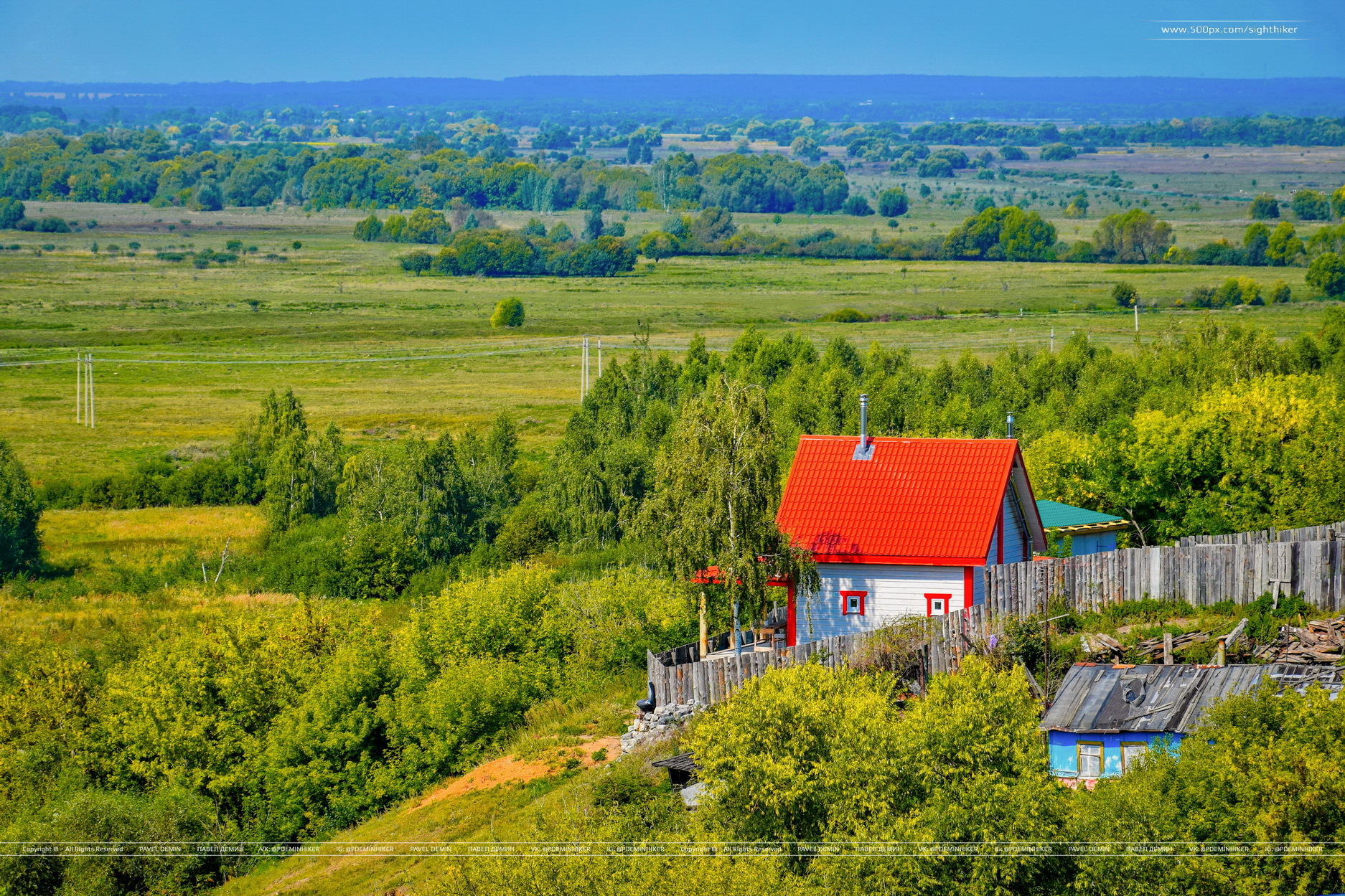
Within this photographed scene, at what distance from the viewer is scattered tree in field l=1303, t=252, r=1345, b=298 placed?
127312 millimetres

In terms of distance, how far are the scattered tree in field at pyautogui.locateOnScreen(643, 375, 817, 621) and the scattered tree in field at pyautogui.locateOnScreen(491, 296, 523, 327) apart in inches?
4086

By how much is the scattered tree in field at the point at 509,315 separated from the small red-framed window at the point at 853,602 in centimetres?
10358

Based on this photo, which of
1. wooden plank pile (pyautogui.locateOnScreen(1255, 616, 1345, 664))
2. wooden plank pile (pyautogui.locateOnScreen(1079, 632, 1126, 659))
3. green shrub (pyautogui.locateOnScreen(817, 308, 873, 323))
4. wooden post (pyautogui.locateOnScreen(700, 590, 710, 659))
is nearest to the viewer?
wooden plank pile (pyautogui.locateOnScreen(1255, 616, 1345, 664))

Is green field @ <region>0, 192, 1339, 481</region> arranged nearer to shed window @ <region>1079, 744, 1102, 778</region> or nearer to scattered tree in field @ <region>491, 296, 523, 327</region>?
scattered tree in field @ <region>491, 296, 523, 327</region>

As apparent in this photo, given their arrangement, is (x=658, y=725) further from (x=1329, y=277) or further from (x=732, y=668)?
(x=1329, y=277)

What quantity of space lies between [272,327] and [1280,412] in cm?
10082

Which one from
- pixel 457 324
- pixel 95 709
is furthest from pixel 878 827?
pixel 457 324

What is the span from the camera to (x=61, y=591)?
2293 inches

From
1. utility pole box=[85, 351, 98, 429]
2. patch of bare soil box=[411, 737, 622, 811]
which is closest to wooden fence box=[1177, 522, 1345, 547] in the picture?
patch of bare soil box=[411, 737, 622, 811]

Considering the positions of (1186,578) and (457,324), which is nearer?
(1186,578)

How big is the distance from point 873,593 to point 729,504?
3468 millimetres

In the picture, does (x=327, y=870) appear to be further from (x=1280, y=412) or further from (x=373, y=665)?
(x=1280, y=412)

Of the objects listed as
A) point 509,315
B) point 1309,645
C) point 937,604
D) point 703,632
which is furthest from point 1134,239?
point 1309,645

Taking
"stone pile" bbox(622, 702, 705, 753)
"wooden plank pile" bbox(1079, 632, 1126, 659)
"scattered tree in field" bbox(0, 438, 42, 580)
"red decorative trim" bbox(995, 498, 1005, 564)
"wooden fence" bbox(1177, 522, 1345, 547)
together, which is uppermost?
"red decorative trim" bbox(995, 498, 1005, 564)
